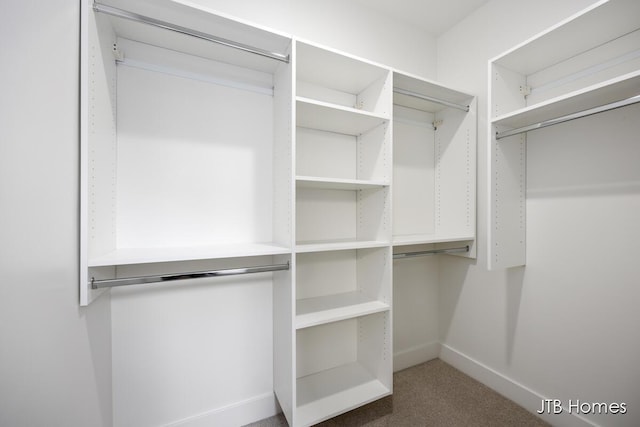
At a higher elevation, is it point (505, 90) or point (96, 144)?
point (505, 90)

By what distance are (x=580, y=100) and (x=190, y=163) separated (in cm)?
203

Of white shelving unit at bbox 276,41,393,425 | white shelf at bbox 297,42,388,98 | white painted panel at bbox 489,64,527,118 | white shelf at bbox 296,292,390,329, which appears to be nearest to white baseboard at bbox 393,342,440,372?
white shelving unit at bbox 276,41,393,425

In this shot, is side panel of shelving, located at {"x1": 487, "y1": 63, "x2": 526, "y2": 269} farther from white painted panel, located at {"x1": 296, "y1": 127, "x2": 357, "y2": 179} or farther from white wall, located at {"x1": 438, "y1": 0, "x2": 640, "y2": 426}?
white painted panel, located at {"x1": 296, "y1": 127, "x2": 357, "y2": 179}

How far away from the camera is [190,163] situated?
4.57ft

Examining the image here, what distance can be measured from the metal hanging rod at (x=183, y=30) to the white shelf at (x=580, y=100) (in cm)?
134

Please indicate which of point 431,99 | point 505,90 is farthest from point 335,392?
point 505,90

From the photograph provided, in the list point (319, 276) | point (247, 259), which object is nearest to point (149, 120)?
point (247, 259)

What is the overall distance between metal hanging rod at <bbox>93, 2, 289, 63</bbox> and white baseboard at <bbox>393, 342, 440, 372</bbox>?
2312 millimetres

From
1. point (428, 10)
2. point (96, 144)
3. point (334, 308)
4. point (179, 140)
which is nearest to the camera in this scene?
point (96, 144)

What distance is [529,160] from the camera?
5.45 ft

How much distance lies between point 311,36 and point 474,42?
1.32 metres

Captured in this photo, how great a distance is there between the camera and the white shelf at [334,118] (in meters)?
1.33

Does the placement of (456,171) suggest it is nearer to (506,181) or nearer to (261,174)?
(506,181)

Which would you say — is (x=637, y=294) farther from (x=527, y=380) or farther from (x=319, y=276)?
(x=319, y=276)
